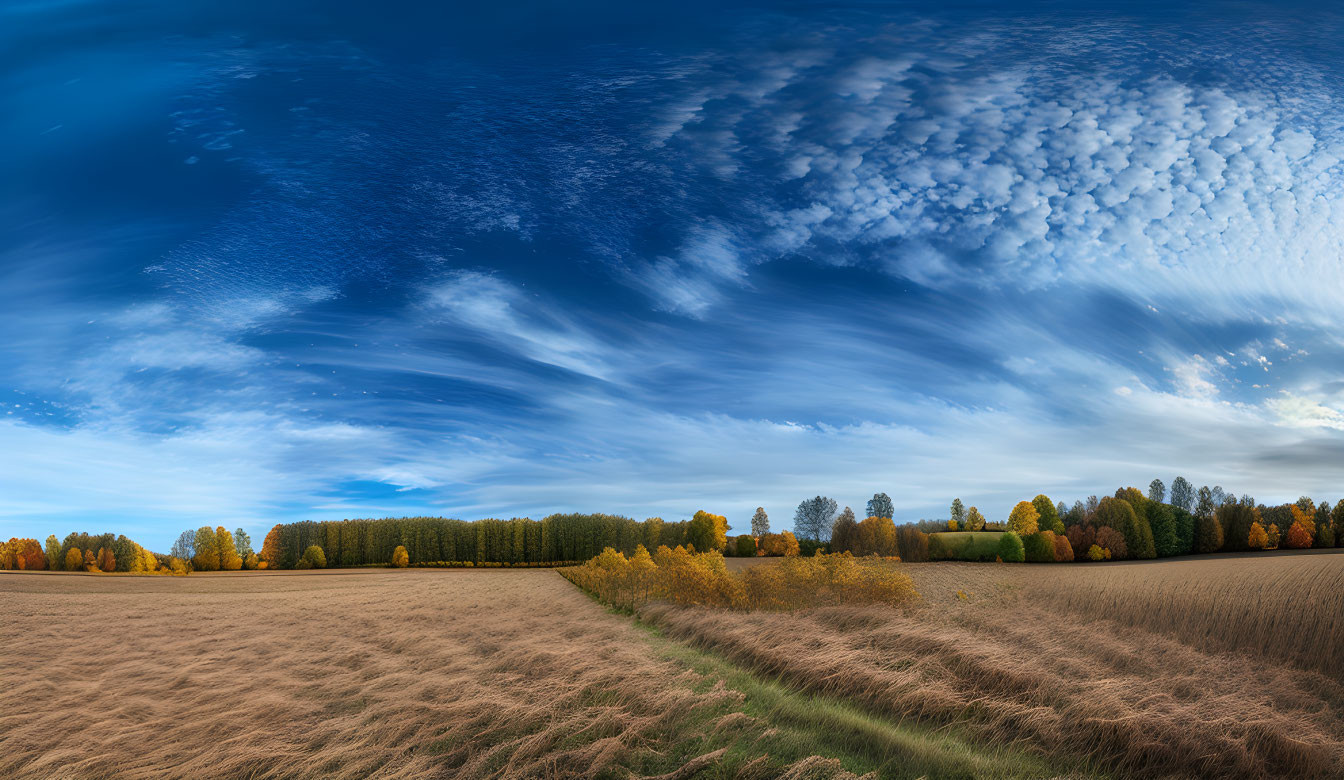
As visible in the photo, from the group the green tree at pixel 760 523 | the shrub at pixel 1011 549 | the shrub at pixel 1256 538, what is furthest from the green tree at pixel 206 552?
the shrub at pixel 1256 538

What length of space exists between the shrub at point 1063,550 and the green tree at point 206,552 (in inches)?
4797

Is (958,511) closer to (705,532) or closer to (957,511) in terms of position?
(957,511)

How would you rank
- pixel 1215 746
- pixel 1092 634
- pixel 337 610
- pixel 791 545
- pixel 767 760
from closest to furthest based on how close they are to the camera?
1. pixel 767 760
2. pixel 1215 746
3. pixel 1092 634
4. pixel 337 610
5. pixel 791 545

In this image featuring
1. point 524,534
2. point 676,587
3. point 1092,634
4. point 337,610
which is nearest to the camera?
point 1092,634

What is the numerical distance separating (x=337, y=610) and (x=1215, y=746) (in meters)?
24.2

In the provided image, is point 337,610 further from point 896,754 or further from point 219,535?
point 219,535

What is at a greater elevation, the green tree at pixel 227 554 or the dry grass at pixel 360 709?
the dry grass at pixel 360 709

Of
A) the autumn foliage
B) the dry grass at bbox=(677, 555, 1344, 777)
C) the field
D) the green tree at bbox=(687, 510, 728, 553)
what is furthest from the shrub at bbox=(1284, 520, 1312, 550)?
the autumn foliage

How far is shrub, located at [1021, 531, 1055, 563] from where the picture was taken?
8162 centimetres

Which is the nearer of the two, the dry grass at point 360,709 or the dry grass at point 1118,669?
the dry grass at point 360,709

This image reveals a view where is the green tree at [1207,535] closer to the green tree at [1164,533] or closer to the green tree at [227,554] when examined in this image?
Answer: the green tree at [1164,533]

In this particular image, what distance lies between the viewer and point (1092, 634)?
1795 centimetres

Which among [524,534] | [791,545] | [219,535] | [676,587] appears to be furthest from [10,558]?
[676,587]

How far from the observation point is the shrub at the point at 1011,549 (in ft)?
259
